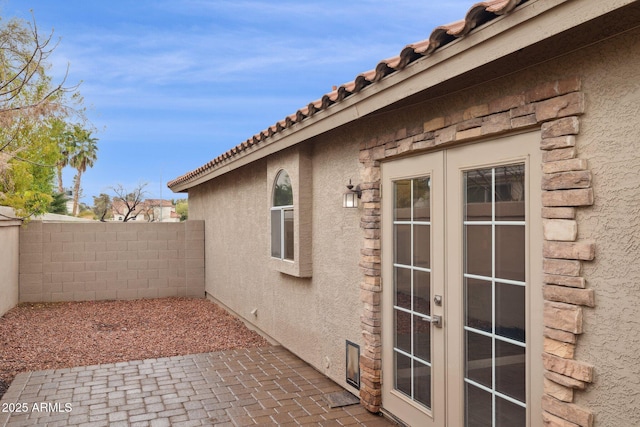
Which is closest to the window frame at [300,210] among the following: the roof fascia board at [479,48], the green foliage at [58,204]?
the roof fascia board at [479,48]

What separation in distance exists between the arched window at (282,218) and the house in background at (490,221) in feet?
2.81

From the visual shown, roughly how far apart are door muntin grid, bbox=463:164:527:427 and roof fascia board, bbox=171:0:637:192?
31.1 inches

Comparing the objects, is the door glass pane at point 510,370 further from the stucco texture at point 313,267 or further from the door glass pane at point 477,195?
the stucco texture at point 313,267

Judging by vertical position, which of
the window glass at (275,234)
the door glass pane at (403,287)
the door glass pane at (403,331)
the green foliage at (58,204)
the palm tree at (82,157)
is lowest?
the door glass pane at (403,331)

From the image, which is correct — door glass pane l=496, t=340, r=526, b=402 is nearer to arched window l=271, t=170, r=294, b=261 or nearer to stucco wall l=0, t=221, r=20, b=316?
arched window l=271, t=170, r=294, b=261

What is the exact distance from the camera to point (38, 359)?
24.5ft

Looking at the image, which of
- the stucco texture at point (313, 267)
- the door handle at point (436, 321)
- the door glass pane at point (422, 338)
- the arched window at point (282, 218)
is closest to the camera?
the door handle at point (436, 321)

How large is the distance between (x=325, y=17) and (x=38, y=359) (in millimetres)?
23091

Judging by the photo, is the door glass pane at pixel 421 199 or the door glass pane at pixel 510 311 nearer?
the door glass pane at pixel 510 311

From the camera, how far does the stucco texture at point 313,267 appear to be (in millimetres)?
5820

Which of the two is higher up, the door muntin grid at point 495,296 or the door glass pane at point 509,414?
the door muntin grid at point 495,296

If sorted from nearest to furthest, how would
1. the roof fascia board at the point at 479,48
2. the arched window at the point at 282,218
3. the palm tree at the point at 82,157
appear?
the roof fascia board at the point at 479,48 → the arched window at the point at 282,218 → the palm tree at the point at 82,157

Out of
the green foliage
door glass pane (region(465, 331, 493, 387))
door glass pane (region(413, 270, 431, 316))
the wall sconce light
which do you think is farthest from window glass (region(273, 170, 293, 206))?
the green foliage

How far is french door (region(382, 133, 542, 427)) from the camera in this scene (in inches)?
135
